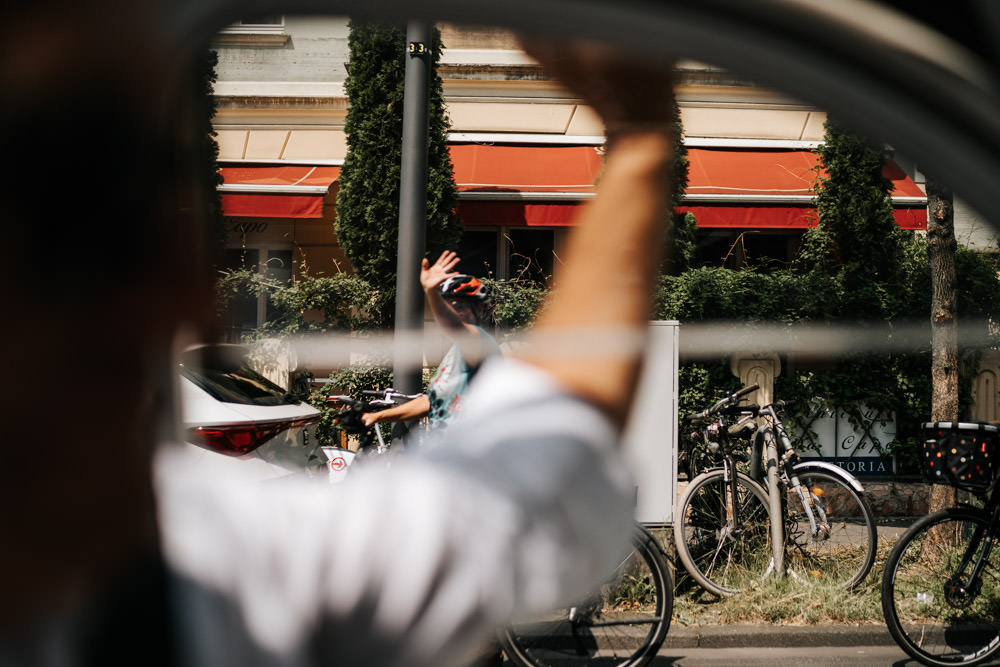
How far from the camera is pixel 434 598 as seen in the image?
405 mm

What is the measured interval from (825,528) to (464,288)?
2.85m

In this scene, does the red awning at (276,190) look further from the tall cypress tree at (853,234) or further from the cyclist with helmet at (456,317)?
the tall cypress tree at (853,234)

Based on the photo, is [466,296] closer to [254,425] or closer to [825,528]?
[254,425]

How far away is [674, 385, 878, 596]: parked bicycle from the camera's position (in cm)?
339

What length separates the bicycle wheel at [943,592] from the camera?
2.87 m

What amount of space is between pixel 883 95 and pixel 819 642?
314 cm

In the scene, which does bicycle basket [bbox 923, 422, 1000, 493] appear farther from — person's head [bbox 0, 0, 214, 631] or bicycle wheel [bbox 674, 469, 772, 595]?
person's head [bbox 0, 0, 214, 631]

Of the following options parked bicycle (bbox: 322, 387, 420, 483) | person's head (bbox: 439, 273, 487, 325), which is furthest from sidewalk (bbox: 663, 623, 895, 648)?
person's head (bbox: 439, 273, 487, 325)

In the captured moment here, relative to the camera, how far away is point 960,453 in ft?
9.18

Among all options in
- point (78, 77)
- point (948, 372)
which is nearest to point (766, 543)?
point (948, 372)

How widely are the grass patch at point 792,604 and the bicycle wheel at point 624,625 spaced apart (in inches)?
14.2

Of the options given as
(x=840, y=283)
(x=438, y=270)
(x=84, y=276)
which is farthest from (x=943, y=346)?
(x=84, y=276)

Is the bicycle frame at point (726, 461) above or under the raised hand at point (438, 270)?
under

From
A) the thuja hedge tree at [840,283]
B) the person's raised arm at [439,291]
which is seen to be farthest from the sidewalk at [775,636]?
the person's raised arm at [439,291]
